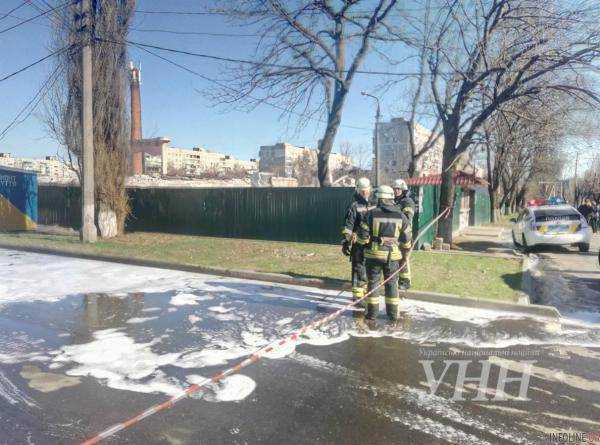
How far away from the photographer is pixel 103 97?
48.5 ft

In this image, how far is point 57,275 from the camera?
9.44m

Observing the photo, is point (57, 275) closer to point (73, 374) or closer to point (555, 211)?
point (73, 374)

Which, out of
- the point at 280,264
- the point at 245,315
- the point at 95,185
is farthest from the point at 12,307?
the point at 95,185

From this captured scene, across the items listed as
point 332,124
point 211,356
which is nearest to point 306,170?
point 332,124

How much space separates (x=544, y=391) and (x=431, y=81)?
1184cm

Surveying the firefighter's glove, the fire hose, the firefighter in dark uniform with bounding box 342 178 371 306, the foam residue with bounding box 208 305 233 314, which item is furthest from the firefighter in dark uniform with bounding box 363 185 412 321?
the foam residue with bounding box 208 305 233 314

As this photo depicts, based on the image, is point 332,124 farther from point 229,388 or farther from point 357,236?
point 229,388

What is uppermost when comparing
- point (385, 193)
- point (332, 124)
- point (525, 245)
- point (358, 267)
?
point (332, 124)

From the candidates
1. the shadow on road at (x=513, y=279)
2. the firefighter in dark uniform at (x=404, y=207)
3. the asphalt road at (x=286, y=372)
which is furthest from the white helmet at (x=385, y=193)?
the shadow on road at (x=513, y=279)

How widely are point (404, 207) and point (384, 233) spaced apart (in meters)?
2.22

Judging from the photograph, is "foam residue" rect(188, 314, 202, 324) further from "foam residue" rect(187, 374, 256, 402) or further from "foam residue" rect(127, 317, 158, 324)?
"foam residue" rect(187, 374, 256, 402)

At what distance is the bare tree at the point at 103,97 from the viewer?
48.0 feet

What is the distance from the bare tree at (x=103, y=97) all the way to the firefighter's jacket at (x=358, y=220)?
10.9 metres

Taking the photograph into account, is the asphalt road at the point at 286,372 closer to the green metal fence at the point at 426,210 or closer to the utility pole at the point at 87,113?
the green metal fence at the point at 426,210
